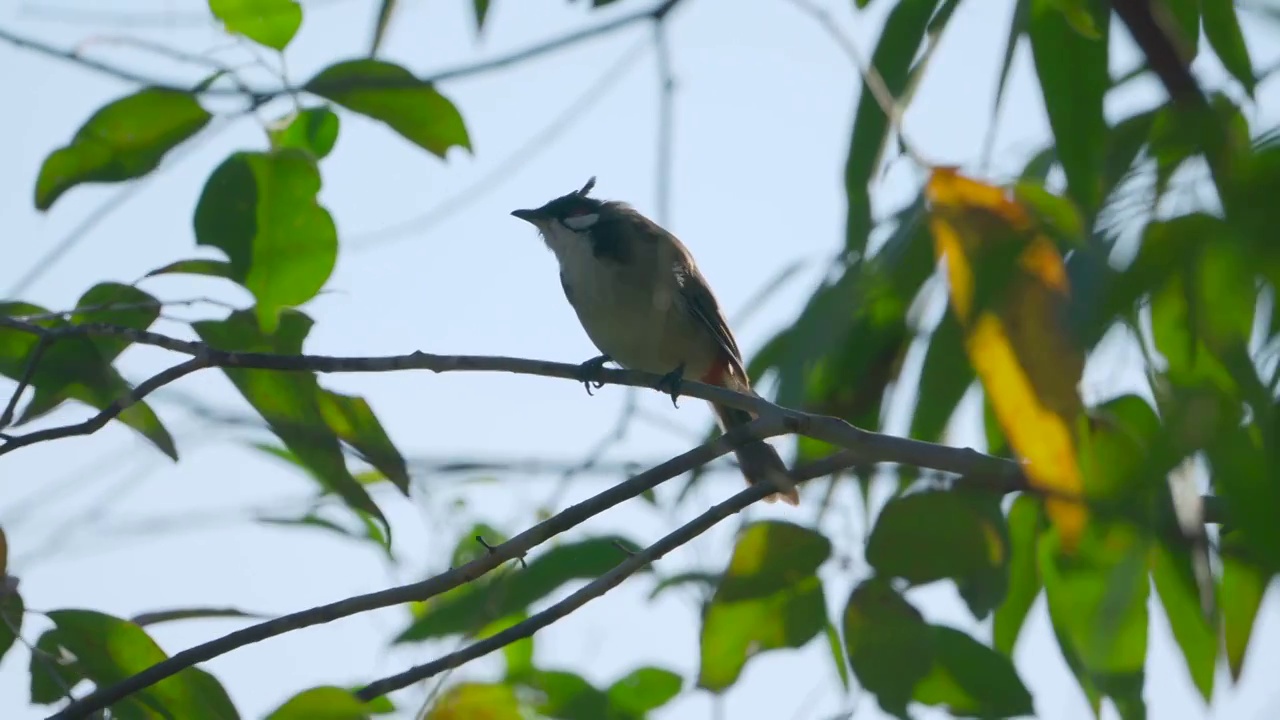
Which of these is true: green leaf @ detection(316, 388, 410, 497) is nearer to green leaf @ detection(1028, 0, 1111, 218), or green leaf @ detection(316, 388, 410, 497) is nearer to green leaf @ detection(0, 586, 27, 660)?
green leaf @ detection(0, 586, 27, 660)

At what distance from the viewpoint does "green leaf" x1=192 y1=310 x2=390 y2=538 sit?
255 centimetres

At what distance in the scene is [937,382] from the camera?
2010mm

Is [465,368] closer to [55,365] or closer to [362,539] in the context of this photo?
[362,539]

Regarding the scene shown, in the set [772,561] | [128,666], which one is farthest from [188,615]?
Answer: [772,561]

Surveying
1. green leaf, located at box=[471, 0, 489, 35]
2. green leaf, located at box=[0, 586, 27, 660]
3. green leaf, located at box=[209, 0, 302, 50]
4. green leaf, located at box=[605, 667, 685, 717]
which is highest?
green leaf, located at box=[209, 0, 302, 50]

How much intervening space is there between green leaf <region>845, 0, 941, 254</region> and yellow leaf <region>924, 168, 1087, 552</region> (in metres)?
0.48

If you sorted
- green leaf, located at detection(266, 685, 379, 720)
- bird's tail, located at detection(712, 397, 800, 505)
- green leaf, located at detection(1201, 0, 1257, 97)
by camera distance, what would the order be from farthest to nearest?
bird's tail, located at detection(712, 397, 800, 505), green leaf, located at detection(1201, 0, 1257, 97), green leaf, located at detection(266, 685, 379, 720)

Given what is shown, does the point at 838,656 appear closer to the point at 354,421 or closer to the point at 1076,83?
the point at 1076,83

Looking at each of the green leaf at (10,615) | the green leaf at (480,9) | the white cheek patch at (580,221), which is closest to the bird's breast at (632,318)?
the white cheek patch at (580,221)

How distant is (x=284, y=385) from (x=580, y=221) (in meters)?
3.08

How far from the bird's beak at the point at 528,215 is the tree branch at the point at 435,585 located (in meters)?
3.37

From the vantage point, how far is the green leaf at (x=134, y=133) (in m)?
2.49

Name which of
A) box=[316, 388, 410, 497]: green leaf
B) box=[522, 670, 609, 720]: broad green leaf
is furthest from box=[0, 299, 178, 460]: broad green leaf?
box=[522, 670, 609, 720]: broad green leaf

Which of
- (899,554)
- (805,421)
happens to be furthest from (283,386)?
(899,554)
